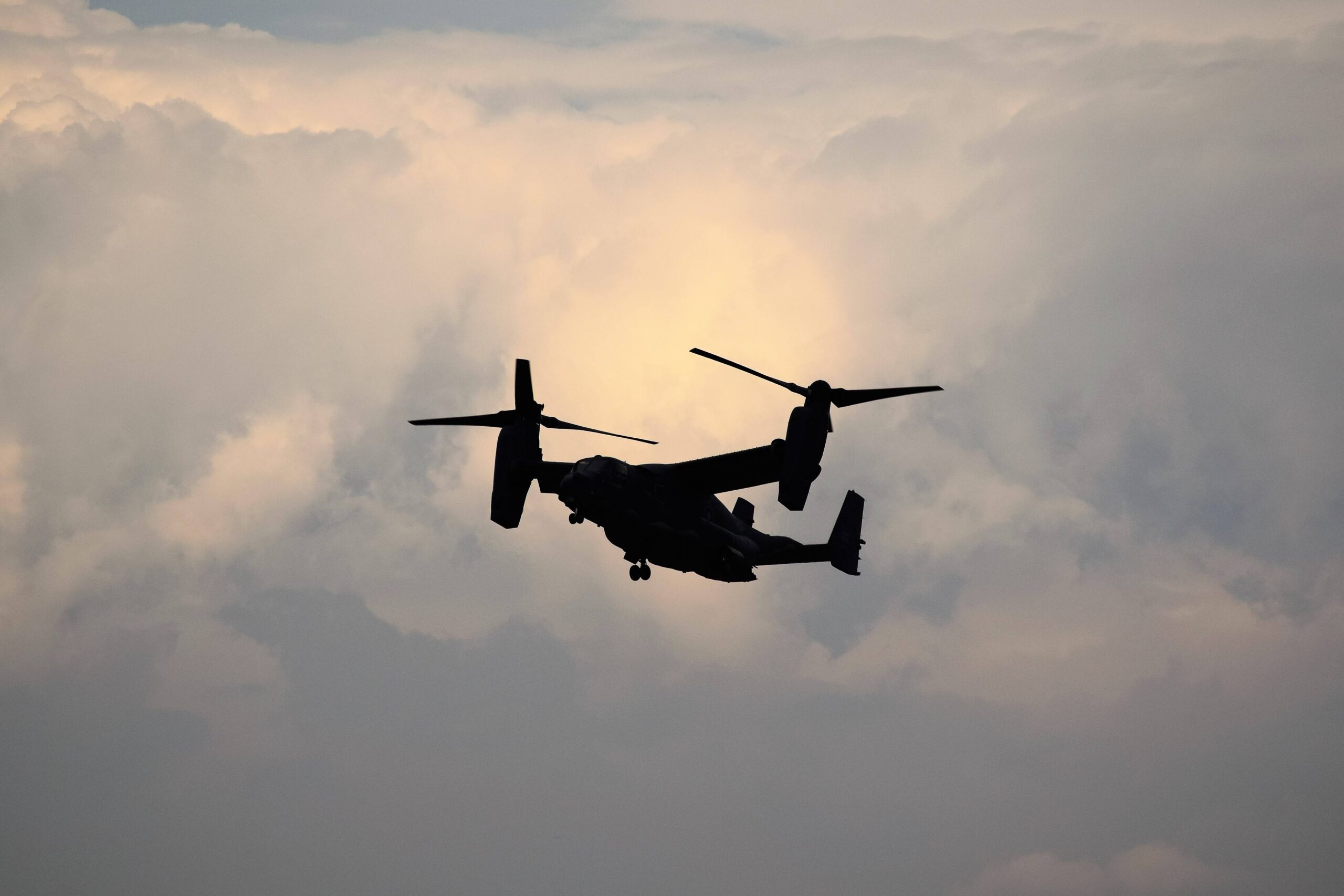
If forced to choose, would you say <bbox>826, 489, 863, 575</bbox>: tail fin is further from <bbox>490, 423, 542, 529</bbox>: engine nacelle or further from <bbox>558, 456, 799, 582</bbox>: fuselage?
<bbox>490, 423, 542, 529</bbox>: engine nacelle

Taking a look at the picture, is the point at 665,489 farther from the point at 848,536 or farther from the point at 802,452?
the point at 848,536

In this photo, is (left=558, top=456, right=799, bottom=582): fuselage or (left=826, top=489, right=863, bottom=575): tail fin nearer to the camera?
(left=558, top=456, right=799, bottom=582): fuselage

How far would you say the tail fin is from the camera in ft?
291

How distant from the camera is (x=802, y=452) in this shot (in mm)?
68875

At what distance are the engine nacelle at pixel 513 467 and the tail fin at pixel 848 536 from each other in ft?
55.5

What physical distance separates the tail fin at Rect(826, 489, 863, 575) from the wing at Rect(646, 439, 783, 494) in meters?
11.4

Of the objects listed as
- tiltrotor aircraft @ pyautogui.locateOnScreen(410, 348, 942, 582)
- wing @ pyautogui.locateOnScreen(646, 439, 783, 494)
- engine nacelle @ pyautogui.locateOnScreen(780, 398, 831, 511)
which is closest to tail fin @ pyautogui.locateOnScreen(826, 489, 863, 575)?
tiltrotor aircraft @ pyautogui.locateOnScreen(410, 348, 942, 582)

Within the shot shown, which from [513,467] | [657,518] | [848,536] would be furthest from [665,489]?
[848,536]

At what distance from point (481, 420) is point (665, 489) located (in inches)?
463

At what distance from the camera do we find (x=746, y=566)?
79.7 m

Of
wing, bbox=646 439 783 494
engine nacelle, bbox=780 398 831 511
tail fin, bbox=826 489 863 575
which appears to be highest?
tail fin, bbox=826 489 863 575

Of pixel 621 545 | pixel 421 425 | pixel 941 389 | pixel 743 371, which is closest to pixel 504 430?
pixel 421 425

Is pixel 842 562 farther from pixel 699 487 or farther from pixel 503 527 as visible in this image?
pixel 503 527

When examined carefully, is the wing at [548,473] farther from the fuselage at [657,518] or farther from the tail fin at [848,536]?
the tail fin at [848,536]
